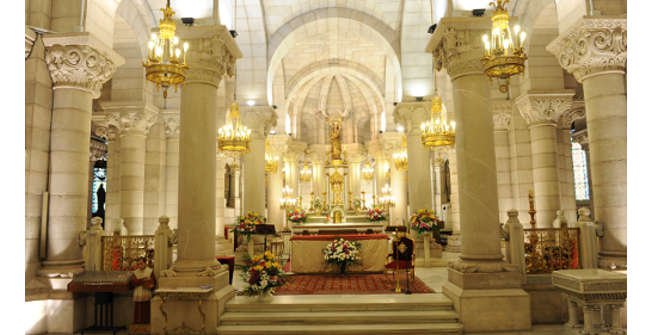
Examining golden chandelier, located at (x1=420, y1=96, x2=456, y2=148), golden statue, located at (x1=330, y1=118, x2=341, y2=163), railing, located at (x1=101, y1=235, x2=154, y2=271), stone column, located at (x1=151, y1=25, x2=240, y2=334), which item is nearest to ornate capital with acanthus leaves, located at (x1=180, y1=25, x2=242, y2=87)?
stone column, located at (x1=151, y1=25, x2=240, y2=334)

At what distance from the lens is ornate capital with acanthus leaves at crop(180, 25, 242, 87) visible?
8.34 m

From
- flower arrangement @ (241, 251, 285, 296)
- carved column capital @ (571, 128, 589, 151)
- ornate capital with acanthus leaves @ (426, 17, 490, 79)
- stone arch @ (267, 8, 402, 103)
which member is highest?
stone arch @ (267, 8, 402, 103)

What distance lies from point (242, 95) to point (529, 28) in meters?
9.49

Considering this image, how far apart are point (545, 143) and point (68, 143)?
435 inches

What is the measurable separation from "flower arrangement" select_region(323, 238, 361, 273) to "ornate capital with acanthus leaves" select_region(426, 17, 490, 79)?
5.51m

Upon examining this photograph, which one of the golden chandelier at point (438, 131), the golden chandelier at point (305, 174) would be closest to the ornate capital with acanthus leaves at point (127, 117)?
the golden chandelier at point (438, 131)

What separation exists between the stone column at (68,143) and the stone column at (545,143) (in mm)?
10158

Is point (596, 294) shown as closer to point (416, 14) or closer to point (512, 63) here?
point (512, 63)

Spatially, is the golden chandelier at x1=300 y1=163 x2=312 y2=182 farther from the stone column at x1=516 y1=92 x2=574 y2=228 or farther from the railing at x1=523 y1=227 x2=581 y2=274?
the railing at x1=523 y1=227 x2=581 y2=274

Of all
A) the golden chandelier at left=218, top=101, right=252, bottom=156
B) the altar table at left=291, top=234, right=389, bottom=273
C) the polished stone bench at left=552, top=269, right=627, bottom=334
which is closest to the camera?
the polished stone bench at left=552, top=269, right=627, bottom=334

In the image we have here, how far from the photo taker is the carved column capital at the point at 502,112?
1229 cm

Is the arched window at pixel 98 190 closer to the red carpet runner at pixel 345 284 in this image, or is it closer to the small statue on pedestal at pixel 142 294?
the red carpet runner at pixel 345 284

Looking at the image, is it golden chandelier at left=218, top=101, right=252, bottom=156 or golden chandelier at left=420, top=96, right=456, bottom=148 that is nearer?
golden chandelier at left=420, top=96, right=456, bottom=148

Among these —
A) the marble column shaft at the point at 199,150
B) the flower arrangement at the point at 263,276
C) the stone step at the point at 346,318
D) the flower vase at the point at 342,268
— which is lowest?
→ the stone step at the point at 346,318
